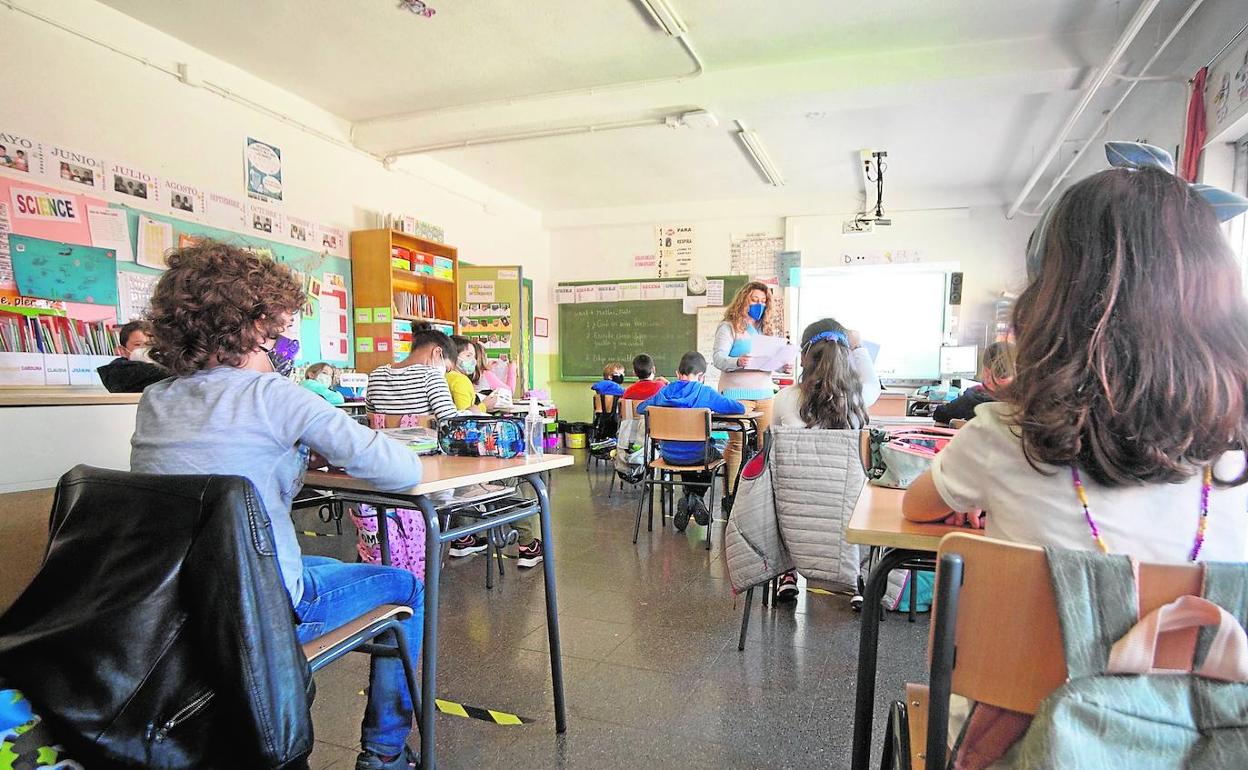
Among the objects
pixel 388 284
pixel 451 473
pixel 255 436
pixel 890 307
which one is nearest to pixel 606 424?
pixel 388 284

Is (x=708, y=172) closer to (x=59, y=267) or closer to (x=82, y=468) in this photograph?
(x=59, y=267)

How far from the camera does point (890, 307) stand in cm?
725

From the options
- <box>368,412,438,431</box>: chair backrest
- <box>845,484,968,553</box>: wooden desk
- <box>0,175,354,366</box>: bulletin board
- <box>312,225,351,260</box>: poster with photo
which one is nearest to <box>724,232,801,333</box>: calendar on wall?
<box>312,225,351,260</box>: poster with photo

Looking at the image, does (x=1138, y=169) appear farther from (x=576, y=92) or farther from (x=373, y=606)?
(x=576, y=92)

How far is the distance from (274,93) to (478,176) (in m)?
2.32

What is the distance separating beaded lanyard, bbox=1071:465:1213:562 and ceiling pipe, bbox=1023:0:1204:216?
3558 mm

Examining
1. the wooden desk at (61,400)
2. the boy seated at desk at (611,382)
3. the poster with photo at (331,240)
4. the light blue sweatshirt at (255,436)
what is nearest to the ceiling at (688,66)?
the poster with photo at (331,240)

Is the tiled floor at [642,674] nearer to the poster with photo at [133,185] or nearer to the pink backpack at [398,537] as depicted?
the pink backpack at [398,537]

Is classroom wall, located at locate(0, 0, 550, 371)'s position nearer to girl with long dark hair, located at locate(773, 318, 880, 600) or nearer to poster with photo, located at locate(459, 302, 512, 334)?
poster with photo, located at locate(459, 302, 512, 334)

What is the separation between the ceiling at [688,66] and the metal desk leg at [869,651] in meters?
3.45

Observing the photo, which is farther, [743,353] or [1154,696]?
[743,353]

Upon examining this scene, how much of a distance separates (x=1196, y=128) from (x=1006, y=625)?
4.23m

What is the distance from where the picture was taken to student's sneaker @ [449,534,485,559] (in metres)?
3.33

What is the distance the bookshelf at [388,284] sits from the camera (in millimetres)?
5090
